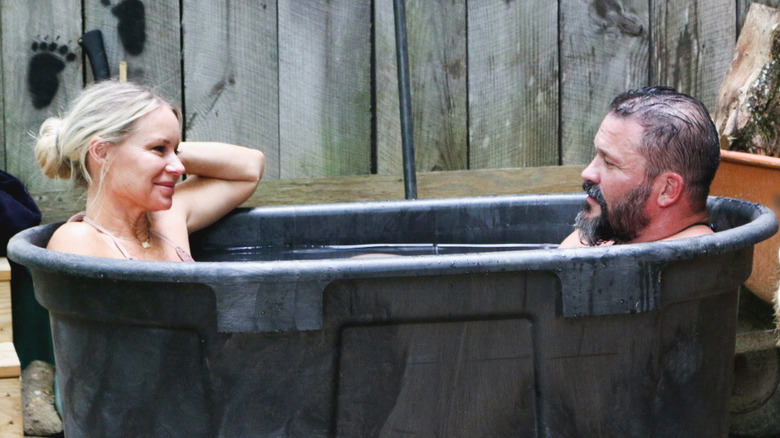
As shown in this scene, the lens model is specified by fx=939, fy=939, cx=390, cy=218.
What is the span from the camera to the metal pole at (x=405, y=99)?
112 inches

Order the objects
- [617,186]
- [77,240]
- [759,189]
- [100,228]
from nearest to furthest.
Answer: [77,240] < [617,186] < [100,228] < [759,189]

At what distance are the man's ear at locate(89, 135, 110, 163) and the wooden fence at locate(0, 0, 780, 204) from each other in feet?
3.10

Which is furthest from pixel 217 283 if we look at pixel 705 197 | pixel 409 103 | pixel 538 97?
pixel 538 97

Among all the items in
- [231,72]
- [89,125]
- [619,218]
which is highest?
[231,72]

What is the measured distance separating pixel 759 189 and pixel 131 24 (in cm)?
194

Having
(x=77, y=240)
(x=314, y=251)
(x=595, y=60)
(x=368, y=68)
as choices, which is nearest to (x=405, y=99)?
(x=368, y=68)

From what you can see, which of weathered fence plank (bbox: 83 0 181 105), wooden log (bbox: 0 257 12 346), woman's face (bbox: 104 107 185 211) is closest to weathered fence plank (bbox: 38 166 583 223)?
weathered fence plank (bbox: 83 0 181 105)

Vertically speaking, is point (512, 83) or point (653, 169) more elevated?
point (512, 83)

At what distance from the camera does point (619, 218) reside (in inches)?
→ 82.7

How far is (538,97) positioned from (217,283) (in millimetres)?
2113

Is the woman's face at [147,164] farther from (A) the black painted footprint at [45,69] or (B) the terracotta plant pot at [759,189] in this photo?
(B) the terracotta plant pot at [759,189]

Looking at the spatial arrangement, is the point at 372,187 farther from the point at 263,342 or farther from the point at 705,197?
the point at 263,342

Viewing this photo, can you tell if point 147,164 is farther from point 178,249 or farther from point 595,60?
point 595,60

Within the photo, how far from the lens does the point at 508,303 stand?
1.46 m
